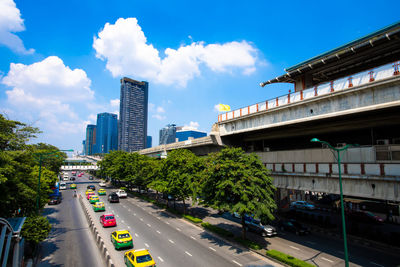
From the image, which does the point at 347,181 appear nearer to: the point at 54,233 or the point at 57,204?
the point at 54,233

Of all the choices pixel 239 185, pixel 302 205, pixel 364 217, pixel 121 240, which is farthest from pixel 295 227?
pixel 121 240

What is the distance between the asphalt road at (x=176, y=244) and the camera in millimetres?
17938

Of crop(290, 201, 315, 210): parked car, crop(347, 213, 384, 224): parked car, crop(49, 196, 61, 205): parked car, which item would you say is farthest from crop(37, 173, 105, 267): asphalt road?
crop(290, 201, 315, 210): parked car

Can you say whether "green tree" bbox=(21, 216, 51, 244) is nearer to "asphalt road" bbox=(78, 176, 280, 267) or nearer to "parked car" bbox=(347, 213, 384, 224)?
"asphalt road" bbox=(78, 176, 280, 267)

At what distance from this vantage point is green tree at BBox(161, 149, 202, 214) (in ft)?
97.3

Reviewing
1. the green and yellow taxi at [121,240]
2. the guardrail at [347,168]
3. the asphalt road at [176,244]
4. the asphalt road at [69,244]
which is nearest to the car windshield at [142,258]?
the asphalt road at [176,244]

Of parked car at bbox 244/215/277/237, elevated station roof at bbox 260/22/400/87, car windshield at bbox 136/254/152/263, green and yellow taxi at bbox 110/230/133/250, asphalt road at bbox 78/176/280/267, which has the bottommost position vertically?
asphalt road at bbox 78/176/280/267

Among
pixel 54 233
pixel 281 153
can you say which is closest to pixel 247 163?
pixel 281 153

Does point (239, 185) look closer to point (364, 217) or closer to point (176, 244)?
point (176, 244)

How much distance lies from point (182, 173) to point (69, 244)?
14.9 m

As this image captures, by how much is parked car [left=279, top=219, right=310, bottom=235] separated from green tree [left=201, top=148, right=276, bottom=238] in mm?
7597

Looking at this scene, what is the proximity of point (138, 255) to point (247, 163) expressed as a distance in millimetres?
11797

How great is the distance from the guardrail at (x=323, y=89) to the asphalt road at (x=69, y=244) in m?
20.0

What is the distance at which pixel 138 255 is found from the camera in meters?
15.5
